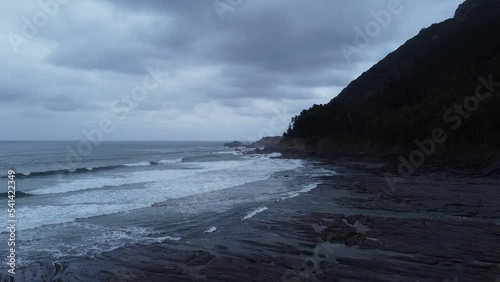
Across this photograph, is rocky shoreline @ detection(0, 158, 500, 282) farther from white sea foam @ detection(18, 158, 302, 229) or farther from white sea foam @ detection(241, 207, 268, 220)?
white sea foam @ detection(18, 158, 302, 229)

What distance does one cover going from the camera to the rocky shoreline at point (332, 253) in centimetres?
900

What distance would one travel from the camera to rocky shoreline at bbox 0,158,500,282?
9.00 metres

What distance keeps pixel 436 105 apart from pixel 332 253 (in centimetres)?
4429

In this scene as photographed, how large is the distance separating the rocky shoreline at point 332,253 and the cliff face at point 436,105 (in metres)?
27.6

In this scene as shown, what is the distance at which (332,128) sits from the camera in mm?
79938

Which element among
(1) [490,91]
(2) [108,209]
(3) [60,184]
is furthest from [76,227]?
(1) [490,91]

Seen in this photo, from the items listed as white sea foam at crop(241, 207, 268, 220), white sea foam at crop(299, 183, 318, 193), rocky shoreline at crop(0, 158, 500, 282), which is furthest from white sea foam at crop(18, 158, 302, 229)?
rocky shoreline at crop(0, 158, 500, 282)

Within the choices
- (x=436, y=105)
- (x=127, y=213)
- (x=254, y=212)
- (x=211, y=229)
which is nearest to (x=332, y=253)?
(x=211, y=229)

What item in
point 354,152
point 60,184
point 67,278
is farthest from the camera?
point 354,152

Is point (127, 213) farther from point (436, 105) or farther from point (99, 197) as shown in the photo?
point (436, 105)

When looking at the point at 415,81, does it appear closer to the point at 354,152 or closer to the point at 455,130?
the point at 354,152

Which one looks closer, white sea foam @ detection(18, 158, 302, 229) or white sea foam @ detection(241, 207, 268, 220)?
white sea foam @ detection(241, 207, 268, 220)

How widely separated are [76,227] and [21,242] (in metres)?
2.44

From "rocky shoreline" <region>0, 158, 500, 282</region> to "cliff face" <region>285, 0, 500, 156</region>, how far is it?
27578 mm
